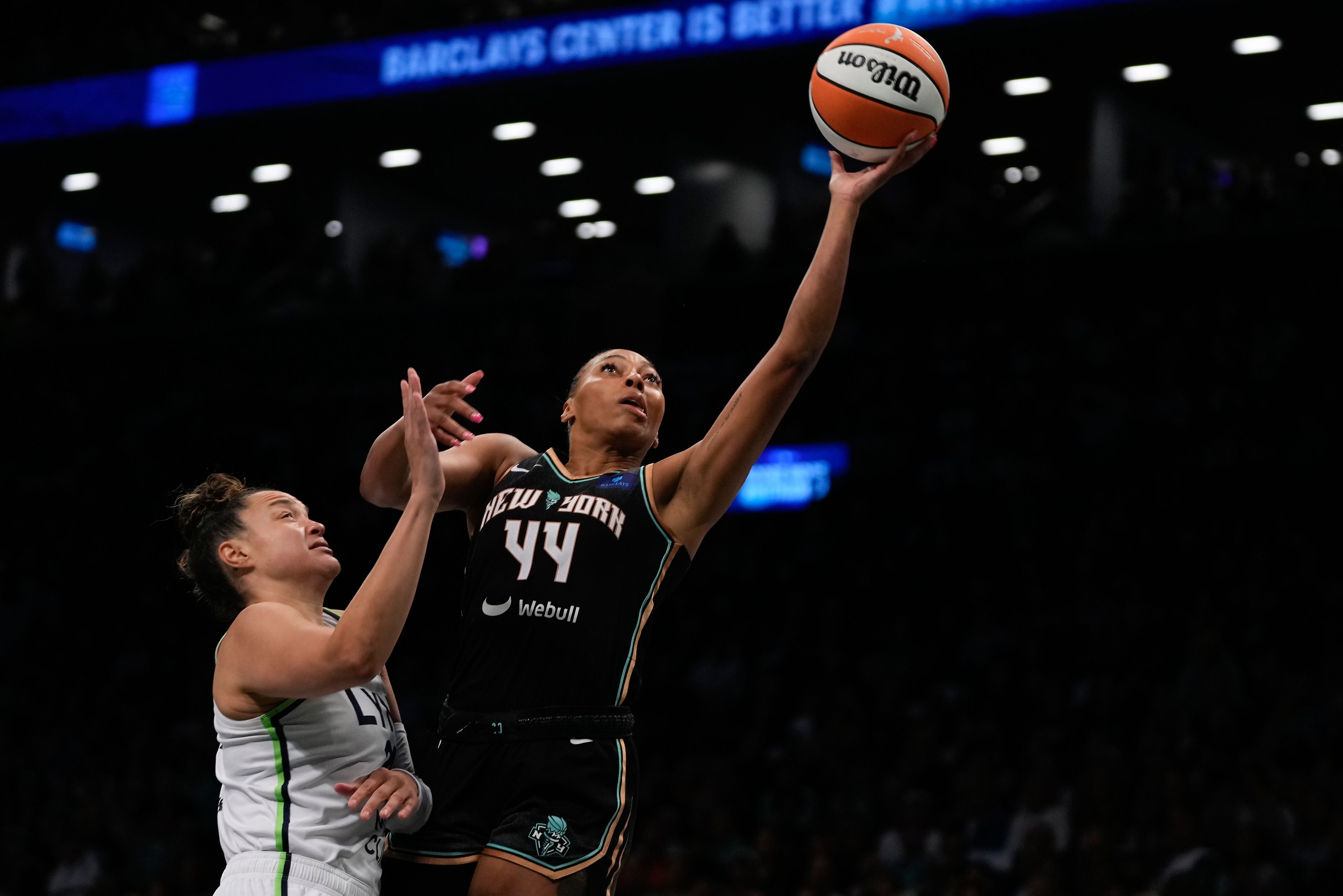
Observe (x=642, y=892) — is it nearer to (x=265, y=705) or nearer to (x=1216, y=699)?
(x=1216, y=699)

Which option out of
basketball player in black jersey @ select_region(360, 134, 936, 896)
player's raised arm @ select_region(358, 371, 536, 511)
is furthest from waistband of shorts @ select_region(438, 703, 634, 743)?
player's raised arm @ select_region(358, 371, 536, 511)

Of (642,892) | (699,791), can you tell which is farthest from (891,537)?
(642,892)

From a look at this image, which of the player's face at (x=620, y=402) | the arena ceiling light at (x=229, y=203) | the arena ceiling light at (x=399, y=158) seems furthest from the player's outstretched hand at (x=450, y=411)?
the arena ceiling light at (x=229, y=203)

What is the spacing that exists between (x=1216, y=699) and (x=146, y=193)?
17.5 metres

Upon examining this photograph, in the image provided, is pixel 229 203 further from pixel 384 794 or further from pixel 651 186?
pixel 384 794

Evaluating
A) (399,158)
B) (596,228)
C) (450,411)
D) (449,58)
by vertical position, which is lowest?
(450,411)

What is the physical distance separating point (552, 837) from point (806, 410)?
11232mm

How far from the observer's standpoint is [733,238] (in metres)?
15.9

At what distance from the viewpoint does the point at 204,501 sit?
13.1ft

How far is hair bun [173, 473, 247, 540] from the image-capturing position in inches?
157

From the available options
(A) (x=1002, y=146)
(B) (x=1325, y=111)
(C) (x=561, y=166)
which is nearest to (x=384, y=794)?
(B) (x=1325, y=111)

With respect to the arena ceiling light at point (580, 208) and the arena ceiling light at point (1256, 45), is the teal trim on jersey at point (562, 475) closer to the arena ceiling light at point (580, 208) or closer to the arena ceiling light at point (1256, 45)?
the arena ceiling light at point (1256, 45)

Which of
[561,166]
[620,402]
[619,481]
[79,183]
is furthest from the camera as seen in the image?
[79,183]

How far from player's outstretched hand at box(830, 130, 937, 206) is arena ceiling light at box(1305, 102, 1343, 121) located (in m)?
14.4
